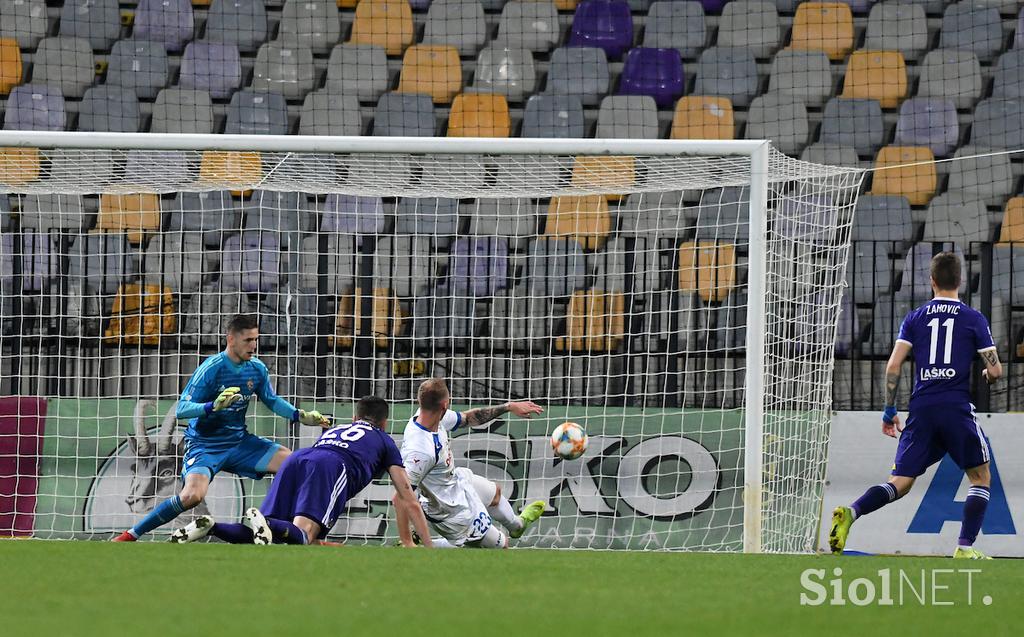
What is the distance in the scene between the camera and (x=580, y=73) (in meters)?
14.3

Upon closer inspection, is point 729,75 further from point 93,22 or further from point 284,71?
point 93,22

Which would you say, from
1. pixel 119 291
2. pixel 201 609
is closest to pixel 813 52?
pixel 119 291

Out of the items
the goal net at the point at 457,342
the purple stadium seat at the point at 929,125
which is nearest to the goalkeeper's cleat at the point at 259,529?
the goal net at the point at 457,342

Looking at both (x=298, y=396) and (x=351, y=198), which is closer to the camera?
(x=298, y=396)

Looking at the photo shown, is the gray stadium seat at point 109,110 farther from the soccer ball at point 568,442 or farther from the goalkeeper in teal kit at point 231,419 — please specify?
the soccer ball at point 568,442

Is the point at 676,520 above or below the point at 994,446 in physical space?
below

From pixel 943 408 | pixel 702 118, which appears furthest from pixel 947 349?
pixel 702 118

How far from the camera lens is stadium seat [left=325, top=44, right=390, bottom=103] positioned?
46.9 ft

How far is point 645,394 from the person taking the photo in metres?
10.1

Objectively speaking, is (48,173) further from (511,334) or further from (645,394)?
(645,394)

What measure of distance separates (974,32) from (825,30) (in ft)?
5.41

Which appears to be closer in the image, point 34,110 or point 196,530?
point 196,530

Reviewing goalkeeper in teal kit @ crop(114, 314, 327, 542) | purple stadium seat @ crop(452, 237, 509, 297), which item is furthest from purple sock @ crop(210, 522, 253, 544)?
purple stadium seat @ crop(452, 237, 509, 297)

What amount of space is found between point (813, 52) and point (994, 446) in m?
6.03
